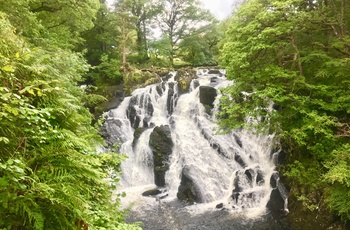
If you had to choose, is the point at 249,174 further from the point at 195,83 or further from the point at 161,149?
the point at 195,83

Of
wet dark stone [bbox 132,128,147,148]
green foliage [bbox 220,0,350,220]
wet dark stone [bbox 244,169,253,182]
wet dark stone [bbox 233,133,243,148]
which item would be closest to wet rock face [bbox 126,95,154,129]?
wet dark stone [bbox 132,128,147,148]

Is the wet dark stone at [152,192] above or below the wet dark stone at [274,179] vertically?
below

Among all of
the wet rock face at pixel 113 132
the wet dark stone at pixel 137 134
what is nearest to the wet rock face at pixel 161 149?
the wet dark stone at pixel 137 134

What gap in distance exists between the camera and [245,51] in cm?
1059

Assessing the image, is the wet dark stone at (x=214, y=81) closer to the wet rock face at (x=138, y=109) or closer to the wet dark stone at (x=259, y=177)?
the wet rock face at (x=138, y=109)

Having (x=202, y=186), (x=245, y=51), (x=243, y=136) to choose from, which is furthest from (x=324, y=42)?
(x=202, y=186)

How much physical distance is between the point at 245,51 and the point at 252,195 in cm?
680

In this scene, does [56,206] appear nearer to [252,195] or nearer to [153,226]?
[153,226]

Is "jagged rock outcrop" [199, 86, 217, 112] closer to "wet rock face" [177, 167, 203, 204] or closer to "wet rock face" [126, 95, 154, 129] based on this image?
"wet rock face" [126, 95, 154, 129]

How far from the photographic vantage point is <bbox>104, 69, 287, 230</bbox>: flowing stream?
10.6 metres

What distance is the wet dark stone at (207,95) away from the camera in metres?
18.2

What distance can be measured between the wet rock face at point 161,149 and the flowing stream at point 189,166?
0.06 meters

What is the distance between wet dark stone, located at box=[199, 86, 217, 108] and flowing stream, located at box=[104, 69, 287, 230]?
0.08 meters

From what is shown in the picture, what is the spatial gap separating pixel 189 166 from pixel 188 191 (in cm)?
168
